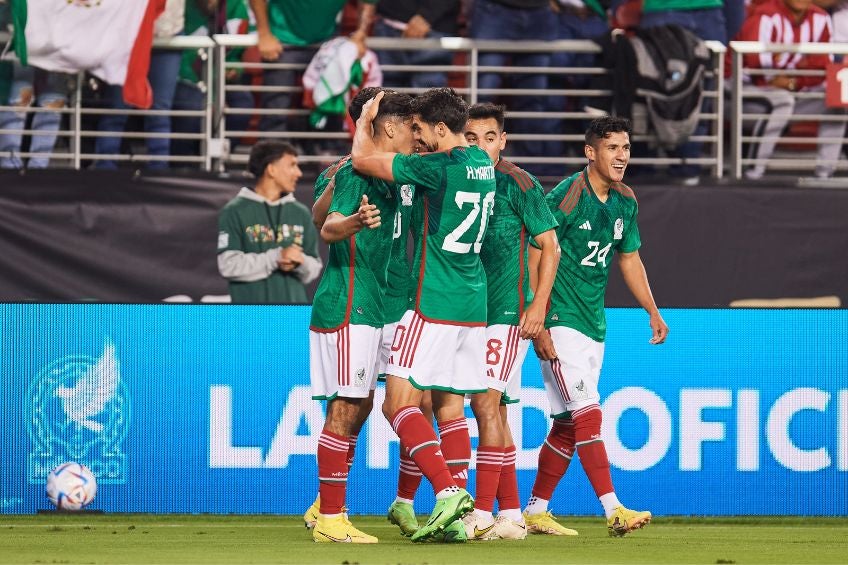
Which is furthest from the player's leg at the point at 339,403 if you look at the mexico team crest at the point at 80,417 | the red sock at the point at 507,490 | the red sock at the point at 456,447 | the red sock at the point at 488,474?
the mexico team crest at the point at 80,417

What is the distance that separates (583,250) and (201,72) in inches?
224

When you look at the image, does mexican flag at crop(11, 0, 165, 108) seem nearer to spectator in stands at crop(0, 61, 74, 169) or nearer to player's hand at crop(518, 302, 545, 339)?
spectator in stands at crop(0, 61, 74, 169)

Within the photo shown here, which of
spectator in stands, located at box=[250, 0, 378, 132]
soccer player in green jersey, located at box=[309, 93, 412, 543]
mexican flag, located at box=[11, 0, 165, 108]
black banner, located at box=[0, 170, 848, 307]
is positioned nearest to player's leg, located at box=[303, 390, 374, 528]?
soccer player in green jersey, located at box=[309, 93, 412, 543]

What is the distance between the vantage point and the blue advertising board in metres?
9.81

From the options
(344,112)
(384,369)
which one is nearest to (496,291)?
(384,369)

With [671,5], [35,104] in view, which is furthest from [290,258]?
[671,5]

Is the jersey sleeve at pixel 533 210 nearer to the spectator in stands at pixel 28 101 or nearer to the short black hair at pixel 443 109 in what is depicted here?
the short black hair at pixel 443 109

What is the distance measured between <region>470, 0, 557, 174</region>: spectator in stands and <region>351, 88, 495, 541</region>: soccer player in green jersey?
228 inches

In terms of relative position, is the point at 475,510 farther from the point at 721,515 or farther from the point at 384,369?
the point at 721,515

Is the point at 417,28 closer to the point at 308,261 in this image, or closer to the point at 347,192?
the point at 308,261

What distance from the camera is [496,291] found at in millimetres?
8062

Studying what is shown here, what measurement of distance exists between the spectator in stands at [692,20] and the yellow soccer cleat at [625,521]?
5.88 m

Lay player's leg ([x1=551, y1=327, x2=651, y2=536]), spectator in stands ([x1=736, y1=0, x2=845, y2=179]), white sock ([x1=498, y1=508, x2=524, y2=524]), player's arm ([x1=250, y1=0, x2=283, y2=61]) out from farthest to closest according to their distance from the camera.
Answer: spectator in stands ([x1=736, y1=0, x2=845, y2=179])
player's arm ([x1=250, y1=0, x2=283, y2=61])
player's leg ([x1=551, y1=327, x2=651, y2=536])
white sock ([x1=498, y1=508, x2=524, y2=524])

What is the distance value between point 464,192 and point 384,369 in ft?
4.13
